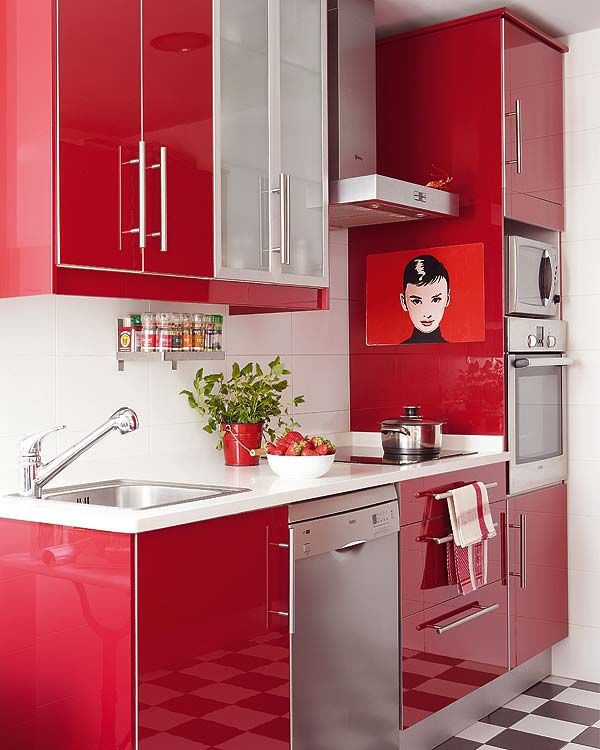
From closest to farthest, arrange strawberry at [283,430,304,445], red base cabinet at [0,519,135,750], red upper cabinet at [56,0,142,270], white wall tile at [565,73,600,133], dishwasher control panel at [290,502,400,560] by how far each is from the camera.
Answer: red base cabinet at [0,519,135,750] < red upper cabinet at [56,0,142,270] < dishwasher control panel at [290,502,400,560] < strawberry at [283,430,304,445] < white wall tile at [565,73,600,133]

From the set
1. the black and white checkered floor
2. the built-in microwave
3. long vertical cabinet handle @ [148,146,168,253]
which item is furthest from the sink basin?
the built-in microwave

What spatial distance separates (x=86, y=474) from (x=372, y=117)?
1.63 m

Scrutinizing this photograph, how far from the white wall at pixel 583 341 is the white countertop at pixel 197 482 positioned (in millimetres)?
555

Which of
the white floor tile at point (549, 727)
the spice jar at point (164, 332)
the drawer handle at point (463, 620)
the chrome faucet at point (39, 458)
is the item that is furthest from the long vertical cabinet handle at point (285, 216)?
the white floor tile at point (549, 727)

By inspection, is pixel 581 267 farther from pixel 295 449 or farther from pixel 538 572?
pixel 295 449

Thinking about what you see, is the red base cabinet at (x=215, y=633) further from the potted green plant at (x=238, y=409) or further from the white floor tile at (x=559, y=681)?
the white floor tile at (x=559, y=681)

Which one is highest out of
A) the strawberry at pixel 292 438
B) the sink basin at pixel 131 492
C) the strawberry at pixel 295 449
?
the strawberry at pixel 292 438

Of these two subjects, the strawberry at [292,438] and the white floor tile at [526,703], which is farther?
the white floor tile at [526,703]

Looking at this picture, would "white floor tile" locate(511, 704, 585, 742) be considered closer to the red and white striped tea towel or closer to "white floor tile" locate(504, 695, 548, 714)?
"white floor tile" locate(504, 695, 548, 714)

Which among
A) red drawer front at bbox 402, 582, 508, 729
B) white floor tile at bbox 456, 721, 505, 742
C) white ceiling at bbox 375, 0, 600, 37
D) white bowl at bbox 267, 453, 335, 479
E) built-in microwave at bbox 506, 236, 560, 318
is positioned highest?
white ceiling at bbox 375, 0, 600, 37

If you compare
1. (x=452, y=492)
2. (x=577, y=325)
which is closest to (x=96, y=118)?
(x=452, y=492)

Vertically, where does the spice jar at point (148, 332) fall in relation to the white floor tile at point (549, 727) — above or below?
above

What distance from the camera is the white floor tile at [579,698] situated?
143 inches

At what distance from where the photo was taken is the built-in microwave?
362 centimetres
